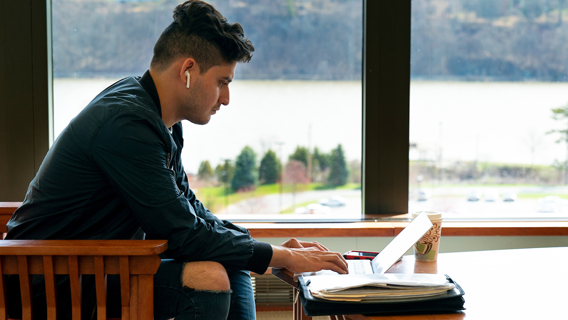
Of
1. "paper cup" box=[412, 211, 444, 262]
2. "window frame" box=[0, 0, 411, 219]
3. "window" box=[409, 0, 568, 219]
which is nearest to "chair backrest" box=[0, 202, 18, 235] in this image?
"window frame" box=[0, 0, 411, 219]

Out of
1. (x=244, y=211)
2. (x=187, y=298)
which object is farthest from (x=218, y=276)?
(x=244, y=211)

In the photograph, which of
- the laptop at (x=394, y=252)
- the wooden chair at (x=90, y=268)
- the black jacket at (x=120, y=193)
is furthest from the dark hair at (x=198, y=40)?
the laptop at (x=394, y=252)

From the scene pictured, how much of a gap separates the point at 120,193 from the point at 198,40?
510 millimetres

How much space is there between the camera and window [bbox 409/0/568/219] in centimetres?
240

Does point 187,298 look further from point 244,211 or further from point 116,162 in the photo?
point 244,211

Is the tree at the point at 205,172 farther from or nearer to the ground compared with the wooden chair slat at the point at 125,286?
farther from the ground

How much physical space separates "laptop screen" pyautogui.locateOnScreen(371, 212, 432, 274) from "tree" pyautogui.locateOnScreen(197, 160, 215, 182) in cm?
124

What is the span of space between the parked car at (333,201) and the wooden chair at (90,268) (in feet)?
4.58

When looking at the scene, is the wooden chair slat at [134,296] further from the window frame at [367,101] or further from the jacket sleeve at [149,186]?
the window frame at [367,101]

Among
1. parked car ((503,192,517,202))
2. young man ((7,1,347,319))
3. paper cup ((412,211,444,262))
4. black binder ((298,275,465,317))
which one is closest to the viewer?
black binder ((298,275,465,317))

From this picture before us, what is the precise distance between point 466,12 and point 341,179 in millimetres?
1072

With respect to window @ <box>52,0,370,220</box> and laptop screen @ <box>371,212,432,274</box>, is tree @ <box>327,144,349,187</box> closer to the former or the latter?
window @ <box>52,0,370,220</box>

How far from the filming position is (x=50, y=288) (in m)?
1.08

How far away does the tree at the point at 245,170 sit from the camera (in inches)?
93.8
